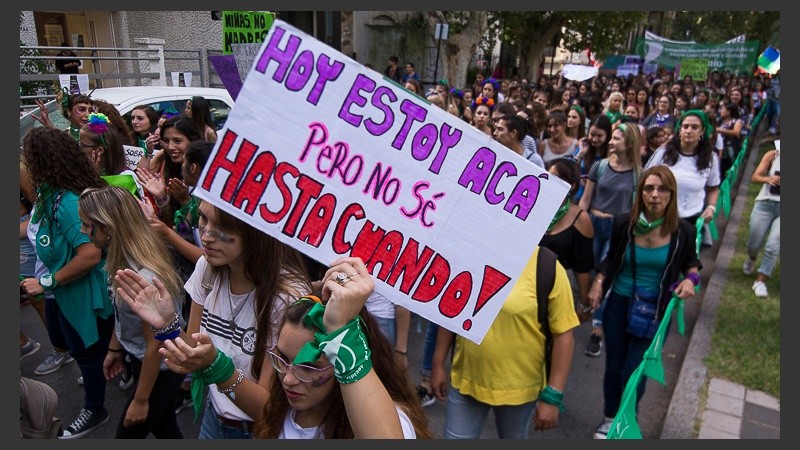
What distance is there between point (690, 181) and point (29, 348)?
18.2ft

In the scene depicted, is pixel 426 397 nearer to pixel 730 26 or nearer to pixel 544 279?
pixel 544 279

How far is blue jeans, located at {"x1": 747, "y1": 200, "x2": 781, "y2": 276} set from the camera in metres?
5.52

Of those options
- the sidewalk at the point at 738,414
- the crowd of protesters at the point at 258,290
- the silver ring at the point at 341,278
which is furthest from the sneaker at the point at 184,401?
the sidewalk at the point at 738,414

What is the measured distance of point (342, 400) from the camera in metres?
1.60

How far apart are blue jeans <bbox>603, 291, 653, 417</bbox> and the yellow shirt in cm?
105

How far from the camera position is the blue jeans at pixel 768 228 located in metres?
5.52

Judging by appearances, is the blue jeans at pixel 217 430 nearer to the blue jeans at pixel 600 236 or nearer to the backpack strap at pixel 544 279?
the backpack strap at pixel 544 279

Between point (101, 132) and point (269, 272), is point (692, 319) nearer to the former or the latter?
point (269, 272)

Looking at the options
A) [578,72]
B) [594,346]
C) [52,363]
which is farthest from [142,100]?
[578,72]

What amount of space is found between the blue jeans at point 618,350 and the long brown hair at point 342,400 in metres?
2.15

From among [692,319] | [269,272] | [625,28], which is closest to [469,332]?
[269,272]

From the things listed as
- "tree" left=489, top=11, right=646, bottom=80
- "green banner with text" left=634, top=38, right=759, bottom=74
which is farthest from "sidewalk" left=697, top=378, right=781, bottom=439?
"tree" left=489, top=11, right=646, bottom=80

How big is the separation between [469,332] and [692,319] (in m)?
4.38

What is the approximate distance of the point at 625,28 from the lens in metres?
25.3
